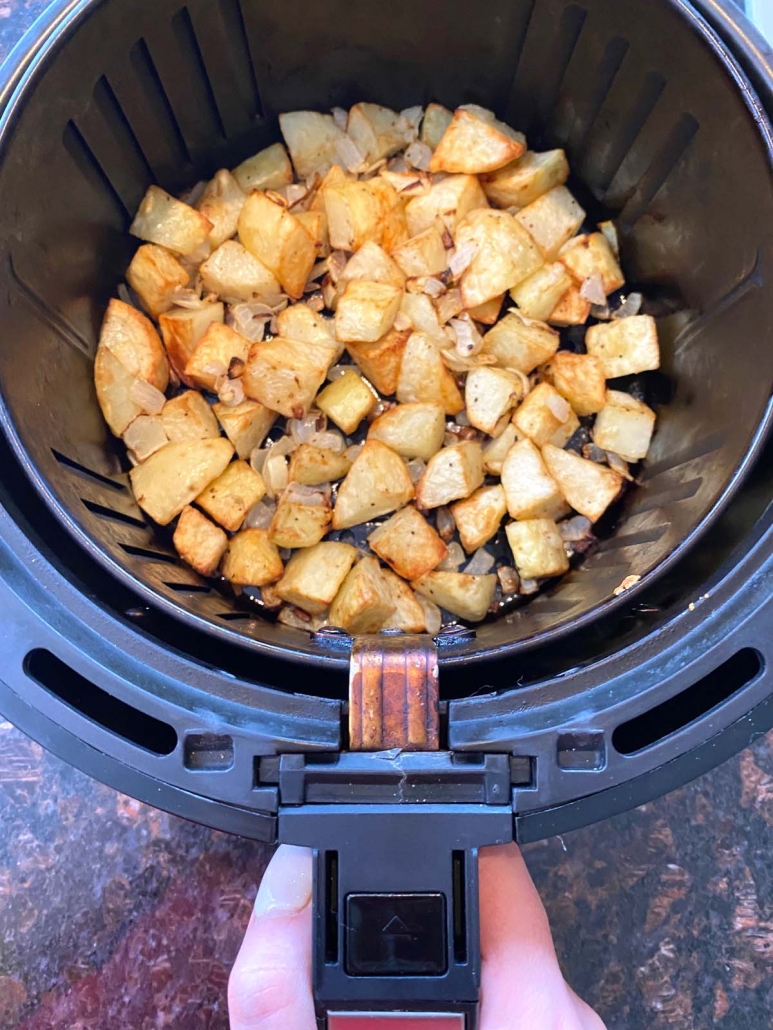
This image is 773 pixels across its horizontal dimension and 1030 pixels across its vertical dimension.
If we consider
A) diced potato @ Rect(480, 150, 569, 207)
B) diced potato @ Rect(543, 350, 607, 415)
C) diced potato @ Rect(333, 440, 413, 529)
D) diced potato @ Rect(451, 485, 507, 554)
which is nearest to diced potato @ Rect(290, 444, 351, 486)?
diced potato @ Rect(333, 440, 413, 529)

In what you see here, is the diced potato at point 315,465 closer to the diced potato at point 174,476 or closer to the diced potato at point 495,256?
the diced potato at point 174,476

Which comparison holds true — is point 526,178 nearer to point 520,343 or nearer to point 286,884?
point 520,343

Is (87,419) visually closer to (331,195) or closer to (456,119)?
(331,195)

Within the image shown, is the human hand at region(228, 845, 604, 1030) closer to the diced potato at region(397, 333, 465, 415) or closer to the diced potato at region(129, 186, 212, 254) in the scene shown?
the diced potato at region(397, 333, 465, 415)

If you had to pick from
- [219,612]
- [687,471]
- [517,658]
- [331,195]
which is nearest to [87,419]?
[219,612]

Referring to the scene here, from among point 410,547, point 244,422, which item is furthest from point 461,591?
point 244,422

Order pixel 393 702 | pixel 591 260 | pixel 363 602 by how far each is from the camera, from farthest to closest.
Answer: pixel 591 260
pixel 363 602
pixel 393 702
